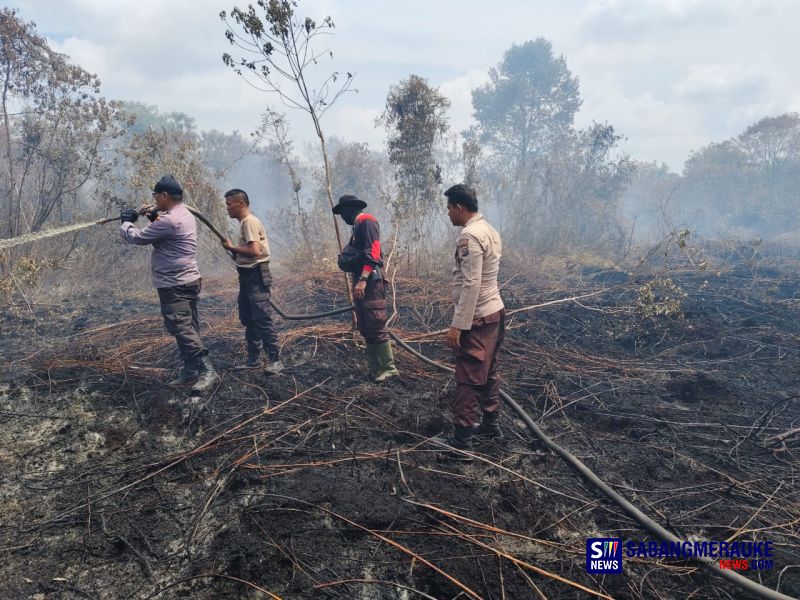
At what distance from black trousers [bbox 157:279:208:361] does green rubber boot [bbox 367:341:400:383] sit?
5.80 feet

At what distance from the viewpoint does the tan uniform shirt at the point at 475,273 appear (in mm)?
2836

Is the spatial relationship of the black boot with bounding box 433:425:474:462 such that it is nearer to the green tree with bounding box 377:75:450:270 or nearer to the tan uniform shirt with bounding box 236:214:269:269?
the tan uniform shirt with bounding box 236:214:269:269

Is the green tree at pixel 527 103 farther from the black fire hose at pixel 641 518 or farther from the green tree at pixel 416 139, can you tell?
the black fire hose at pixel 641 518

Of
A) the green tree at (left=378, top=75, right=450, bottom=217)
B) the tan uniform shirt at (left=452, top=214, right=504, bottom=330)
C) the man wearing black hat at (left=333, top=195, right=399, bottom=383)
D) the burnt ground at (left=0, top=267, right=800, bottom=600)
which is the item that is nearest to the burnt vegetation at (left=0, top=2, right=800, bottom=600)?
the burnt ground at (left=0, top=267, right=800, bottom=600)

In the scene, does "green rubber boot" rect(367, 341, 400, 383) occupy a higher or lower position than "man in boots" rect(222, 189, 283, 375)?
lower

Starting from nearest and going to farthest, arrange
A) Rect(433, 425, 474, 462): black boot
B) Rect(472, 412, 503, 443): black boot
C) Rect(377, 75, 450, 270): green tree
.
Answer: Rect(433, 425, 474, 462): black boot
Rect(472, 412, 503, 443): black boot
Rect(377, 75, 450, 270): green tree

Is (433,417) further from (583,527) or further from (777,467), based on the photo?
(777,467)

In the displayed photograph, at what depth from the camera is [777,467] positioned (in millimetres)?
2971

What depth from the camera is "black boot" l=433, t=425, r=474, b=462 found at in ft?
10.0

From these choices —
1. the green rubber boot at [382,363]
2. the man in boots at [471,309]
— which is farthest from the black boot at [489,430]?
the green rubber boot at [382,363]

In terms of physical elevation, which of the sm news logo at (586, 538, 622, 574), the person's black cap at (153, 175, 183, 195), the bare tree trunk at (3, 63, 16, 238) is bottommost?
the sm news logo at (586, 538, 622, 574)

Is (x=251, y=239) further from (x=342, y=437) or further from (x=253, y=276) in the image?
(x=342, y=437)

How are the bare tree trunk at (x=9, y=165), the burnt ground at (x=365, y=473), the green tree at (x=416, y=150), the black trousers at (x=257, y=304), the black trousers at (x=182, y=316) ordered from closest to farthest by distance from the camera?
the burnt ground at (x=365, y=473) < the black trousers at (x=182, y=316) < the black trousers at (x=257, y=304) < the bare tree trunk at (x=9, y=165) < the green tree at (x=416, y=150)

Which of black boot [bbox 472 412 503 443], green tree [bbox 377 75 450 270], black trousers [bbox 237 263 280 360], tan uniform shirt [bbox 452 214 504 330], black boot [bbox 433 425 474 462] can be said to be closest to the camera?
tan uniform shirt [bbox 452 214 504 330]
